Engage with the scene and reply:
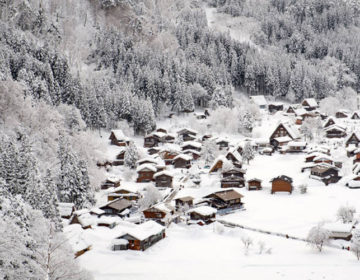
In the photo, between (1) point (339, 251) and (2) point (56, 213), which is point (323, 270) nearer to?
(1) point (339, 251)

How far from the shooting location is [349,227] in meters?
35.1

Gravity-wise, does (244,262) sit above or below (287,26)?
below

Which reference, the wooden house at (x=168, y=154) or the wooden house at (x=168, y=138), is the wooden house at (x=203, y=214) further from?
the wooden house at (x=168, y=138)

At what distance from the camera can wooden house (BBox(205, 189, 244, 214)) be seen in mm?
44641

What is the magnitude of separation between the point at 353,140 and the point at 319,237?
4343 cm

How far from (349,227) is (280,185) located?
593 inches

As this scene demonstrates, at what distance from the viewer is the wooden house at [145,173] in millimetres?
58625

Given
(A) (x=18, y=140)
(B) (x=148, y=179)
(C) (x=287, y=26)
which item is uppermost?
(C) (x=287, y=26)

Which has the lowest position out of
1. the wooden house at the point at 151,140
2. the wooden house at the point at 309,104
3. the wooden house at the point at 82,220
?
the wooden house at the point at 151,140

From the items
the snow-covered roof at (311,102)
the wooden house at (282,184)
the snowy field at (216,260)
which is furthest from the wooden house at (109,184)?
the snow-covered roof at (311,102)

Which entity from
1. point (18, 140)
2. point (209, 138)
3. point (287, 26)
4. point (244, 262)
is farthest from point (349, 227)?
point (287, 26)

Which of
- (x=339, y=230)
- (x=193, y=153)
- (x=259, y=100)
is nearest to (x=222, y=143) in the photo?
(x=193, y=153)

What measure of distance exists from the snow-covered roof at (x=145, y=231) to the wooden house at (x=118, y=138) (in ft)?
122

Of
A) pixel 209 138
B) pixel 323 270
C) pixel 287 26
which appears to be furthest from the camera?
pixel 287 26
